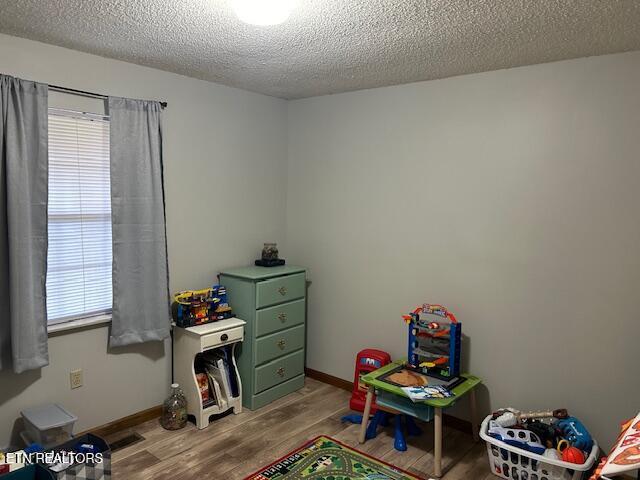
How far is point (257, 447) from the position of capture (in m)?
2.94

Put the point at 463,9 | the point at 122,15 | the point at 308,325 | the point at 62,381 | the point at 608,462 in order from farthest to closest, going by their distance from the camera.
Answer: the point at 308,325
the point at 62,381
the point at 122,15
the point at 463,9
the point at 608,462

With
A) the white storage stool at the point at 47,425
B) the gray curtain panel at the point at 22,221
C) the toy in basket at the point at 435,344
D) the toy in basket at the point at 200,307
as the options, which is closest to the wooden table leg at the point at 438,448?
the toy in basket at the point at 435,344

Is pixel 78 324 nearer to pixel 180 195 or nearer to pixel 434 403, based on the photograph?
pixel 180 195

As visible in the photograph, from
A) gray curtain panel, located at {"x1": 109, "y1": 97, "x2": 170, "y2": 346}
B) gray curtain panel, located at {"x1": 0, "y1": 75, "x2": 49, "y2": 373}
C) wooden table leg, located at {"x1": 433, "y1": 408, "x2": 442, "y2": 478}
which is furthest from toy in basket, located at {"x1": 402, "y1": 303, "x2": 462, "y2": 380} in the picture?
gray curtain panel, located at {"x1": 0, "y1": 75, "x2": 49, "y2": 373}

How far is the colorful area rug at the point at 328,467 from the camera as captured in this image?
263cm

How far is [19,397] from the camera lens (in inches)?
105

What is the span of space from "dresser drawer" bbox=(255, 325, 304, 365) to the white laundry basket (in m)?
1.55

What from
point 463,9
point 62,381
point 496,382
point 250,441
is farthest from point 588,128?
point 62,381

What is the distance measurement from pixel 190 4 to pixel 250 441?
248 cm

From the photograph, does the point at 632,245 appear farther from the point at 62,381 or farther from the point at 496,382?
the point at 62,381

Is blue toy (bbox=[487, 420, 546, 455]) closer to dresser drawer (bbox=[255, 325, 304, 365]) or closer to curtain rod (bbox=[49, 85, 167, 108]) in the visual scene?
dresser drawer (bbox=[255, 325, 304, 365])

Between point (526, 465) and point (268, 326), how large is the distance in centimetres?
186

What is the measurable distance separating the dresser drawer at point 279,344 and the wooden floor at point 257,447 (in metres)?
0.38

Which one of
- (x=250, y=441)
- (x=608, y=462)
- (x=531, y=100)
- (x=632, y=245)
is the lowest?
(x=250, y=441)
